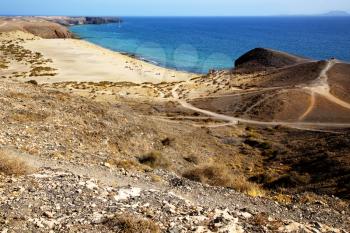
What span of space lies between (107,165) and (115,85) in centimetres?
4227

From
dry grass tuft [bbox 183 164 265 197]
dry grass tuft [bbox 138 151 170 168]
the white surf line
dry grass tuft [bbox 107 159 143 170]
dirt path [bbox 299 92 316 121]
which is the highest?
dry grass tuft [bbox 107 159 143 170]

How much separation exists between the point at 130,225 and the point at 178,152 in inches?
655

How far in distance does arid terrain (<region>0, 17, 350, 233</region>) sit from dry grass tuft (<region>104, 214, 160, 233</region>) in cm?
4

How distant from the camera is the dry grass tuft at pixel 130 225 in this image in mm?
11914

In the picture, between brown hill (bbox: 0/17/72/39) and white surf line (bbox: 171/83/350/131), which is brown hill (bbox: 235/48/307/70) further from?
brown hill (bbox: 0/17/72/39)

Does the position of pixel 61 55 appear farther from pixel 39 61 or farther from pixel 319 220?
pixel 319 220

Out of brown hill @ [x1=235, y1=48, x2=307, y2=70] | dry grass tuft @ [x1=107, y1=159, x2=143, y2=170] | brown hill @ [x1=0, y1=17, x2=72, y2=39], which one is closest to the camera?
dry grass tuft @ [x1=107, y1=159, x2=143, y2=170]

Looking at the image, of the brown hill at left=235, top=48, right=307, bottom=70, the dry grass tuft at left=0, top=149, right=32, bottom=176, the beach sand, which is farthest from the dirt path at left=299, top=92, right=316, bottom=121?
the dry grass tuft at left=0, top=149, right=32, bottom=176

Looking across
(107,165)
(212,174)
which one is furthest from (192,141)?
(107,165)

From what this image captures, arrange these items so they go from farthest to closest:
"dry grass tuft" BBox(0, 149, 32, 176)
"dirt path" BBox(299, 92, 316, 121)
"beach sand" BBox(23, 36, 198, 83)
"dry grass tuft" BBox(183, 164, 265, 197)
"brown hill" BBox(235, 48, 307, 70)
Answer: "brown hill" BBox(235, 48, 307, 70)
"beach sand" BBox(23, 36, 198, 83)
"dirt path" BBox(299, 92, 316, 121)
"dry grass tuft" BBox(183, 164, 265, 197)
"dry grass tuft" BBox(0, 149, 32, 176)

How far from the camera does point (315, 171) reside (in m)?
27.5

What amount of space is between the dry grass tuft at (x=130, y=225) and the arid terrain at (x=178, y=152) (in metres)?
0.04

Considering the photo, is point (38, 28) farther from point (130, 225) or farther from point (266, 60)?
point (130, 225)

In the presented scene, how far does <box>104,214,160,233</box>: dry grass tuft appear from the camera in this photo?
1191 cm
